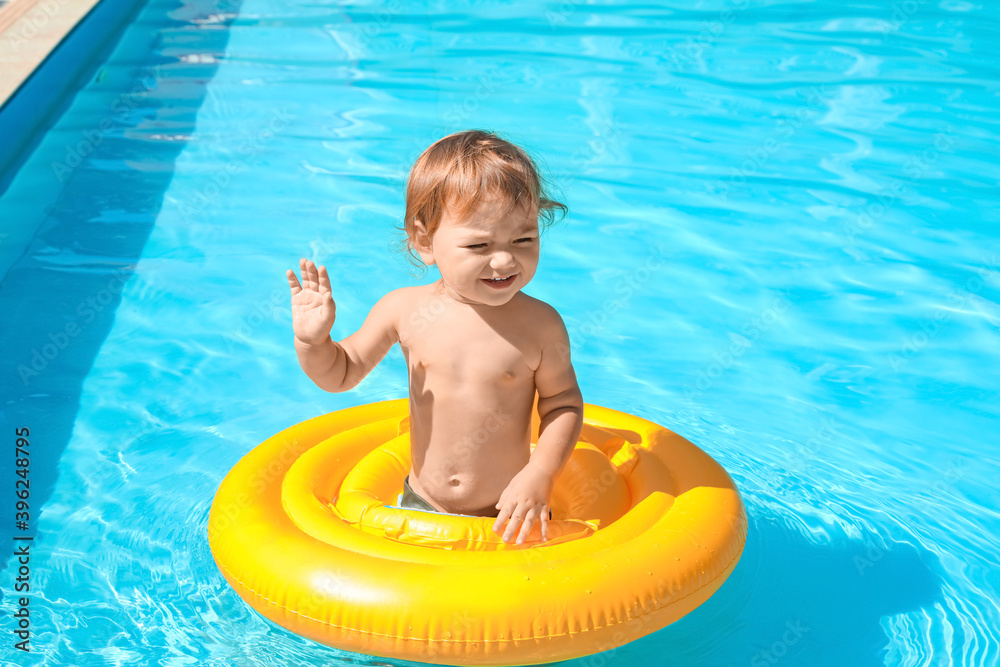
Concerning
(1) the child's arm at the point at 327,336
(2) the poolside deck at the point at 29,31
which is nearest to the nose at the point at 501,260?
(1) the child's arm at the point at 327,336

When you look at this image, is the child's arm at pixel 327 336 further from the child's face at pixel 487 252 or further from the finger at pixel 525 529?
the finger at pixel 525 529

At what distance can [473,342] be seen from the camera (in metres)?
2.68

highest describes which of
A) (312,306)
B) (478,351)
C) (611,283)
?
(312,306)

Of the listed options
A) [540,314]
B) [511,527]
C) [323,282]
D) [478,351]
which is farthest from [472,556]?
[323,282]

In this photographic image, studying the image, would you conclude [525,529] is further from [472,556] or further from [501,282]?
[501,282]

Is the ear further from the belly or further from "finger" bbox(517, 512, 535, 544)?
"finger" bbox(517, 512, 535, 544)

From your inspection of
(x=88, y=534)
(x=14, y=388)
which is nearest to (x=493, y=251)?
(x=88, y=534)

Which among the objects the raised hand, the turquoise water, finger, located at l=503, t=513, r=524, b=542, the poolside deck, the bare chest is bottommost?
the turquoise water

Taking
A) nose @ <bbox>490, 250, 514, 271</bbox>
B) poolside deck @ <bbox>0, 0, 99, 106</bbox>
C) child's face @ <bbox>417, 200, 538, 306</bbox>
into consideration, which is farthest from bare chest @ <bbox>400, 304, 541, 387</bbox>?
poolside deck @ <bbox>0, 0, 99, 106</bbox>

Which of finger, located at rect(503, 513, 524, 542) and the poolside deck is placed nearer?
finger, located at rect(503, 513, 524, 542)

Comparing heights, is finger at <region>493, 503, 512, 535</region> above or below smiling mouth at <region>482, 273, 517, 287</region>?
below

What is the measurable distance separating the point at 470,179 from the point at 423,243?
0.27 metres

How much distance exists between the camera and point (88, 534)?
338 cm

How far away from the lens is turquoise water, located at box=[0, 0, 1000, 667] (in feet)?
10.4
